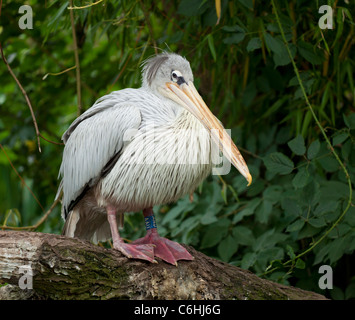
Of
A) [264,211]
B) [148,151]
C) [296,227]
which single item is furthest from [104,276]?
[264,211]

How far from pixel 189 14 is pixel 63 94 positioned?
2.21 m

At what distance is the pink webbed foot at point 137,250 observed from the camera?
302cm

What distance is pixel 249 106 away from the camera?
513cm

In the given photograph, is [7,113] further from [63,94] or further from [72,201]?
[72,201]

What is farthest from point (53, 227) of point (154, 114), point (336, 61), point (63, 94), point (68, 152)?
point (336, 61)

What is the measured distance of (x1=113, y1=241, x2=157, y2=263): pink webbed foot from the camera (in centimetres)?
302

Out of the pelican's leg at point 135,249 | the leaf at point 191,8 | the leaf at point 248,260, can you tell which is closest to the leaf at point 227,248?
the leaf at point 248,260

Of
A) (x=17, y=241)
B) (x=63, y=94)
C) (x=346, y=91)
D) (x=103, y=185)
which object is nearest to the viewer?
(x=17, y=241)

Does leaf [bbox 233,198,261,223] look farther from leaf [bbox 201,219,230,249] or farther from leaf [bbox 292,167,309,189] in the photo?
leaf [bbox 292,167,309,189]

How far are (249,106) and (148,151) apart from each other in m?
2.24

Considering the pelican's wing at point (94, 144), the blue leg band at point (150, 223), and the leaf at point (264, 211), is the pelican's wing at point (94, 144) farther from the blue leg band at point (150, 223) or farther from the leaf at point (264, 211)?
the leaf at point (264, 211)

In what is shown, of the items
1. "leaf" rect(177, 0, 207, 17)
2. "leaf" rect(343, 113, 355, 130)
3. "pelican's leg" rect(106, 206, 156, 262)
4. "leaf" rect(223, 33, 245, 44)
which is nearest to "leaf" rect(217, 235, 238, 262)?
"pelican's leg" rect(106, 206, 156, 262)

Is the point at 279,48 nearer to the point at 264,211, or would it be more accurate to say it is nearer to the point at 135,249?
the point at 264,211

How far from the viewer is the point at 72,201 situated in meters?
3.44
